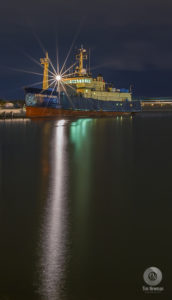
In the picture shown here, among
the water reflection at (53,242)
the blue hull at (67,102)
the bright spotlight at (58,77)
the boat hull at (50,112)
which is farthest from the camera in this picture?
the bright spotlight at (58,77)

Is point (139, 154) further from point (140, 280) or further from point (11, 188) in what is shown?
point (140, 280)

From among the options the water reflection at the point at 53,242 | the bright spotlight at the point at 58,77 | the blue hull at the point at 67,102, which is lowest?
the water reflection at the point at 53,242

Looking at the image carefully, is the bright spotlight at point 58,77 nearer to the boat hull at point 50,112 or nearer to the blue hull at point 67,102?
the blue hull at point 67,102

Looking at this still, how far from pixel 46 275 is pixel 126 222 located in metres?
2.79

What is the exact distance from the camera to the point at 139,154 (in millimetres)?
19469

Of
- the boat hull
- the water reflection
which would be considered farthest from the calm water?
the boat hull

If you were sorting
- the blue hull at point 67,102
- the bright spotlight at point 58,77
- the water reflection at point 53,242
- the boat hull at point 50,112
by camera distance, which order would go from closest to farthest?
the water reflection at point 53,242
the blue hull at point 67,102
the boat hull at point 50,112
the bright spotlight at point 58,77

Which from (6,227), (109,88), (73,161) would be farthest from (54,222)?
(109,88)

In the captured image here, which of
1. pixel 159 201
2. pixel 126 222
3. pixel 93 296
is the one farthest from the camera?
pixel 159 201

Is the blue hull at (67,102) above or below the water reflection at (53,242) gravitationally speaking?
above

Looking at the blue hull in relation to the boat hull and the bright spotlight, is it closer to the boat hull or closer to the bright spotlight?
the boat hull

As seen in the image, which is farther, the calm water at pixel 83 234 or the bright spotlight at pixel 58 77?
the bright spotlight at pixel 58 77

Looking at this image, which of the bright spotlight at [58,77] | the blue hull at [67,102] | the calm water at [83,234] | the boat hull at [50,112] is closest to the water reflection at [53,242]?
the calm water at [83,234]

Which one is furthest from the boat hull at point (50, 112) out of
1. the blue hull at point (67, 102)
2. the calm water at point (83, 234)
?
the calm water at point (83, 234)
